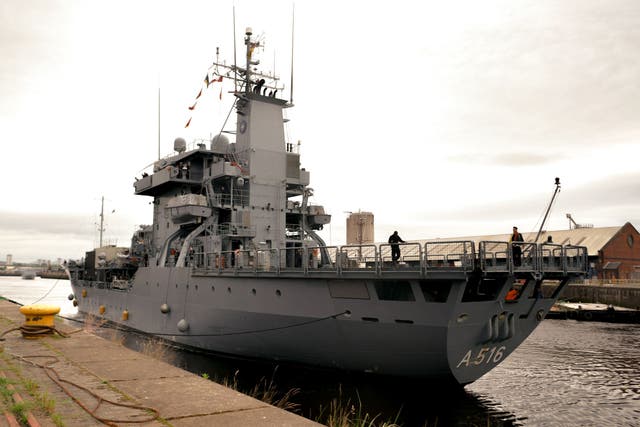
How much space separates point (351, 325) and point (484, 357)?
13.5ft

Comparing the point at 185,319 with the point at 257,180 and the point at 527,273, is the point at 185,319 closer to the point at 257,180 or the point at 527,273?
the point at 257,180

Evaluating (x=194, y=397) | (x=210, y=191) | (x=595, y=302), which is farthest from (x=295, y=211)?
(x=595, y=302)

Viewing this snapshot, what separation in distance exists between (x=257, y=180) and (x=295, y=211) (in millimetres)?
2655

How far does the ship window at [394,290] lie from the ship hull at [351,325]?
0.58 ft

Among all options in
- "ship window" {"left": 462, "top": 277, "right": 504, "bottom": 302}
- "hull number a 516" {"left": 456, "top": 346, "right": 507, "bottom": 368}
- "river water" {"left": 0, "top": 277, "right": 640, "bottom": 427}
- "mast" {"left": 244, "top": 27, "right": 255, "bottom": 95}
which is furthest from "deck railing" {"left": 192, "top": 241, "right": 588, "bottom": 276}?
"mast" {"left": 244, "top": 27, "right": 255, "bottom": 95}

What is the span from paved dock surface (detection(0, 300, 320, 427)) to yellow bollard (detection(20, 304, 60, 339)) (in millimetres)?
1734

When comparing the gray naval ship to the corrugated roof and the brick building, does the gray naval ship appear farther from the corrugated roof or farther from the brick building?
the brick building

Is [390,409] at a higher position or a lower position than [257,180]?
lower

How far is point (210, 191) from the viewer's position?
23.5 meters

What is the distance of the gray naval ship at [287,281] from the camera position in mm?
13773

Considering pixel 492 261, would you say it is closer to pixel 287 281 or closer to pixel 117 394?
pixel 287 281

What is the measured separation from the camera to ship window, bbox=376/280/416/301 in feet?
46.1

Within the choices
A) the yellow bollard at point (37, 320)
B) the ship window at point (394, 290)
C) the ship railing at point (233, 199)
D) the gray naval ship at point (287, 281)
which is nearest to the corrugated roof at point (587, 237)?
the gray naval ship at point (287, 281)

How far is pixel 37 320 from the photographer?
39.2 feet
